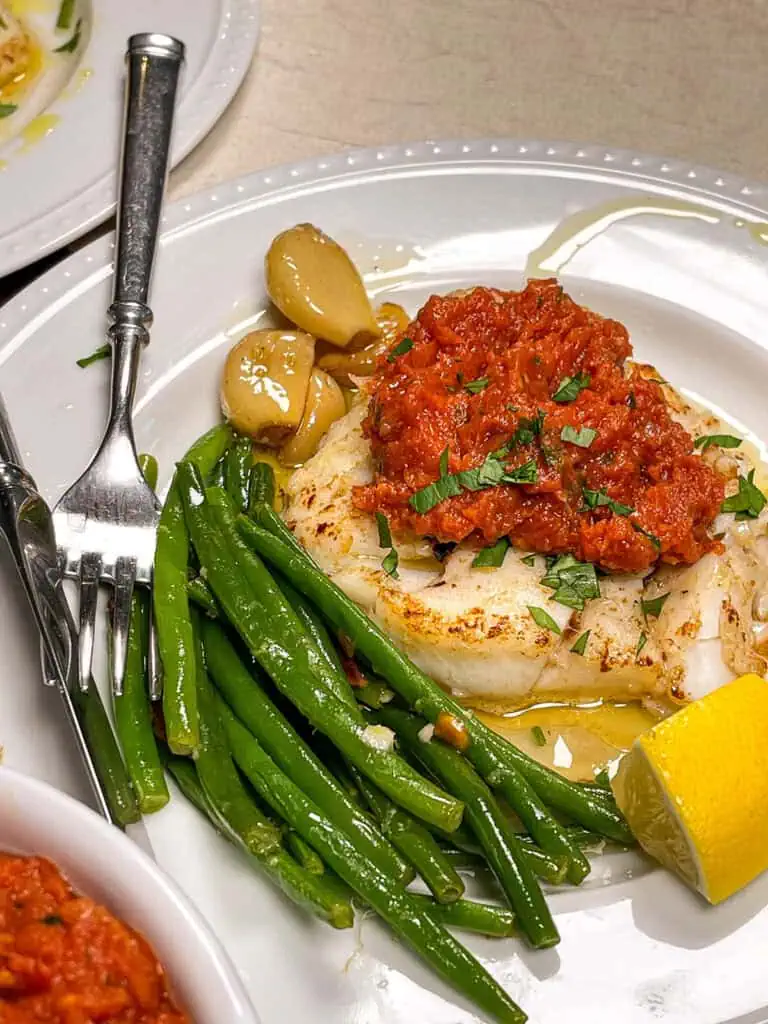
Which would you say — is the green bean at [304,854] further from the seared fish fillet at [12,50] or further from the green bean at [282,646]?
the seared fish fillet at [12,50]

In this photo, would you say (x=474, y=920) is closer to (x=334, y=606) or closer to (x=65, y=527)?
(x=334, y=606)

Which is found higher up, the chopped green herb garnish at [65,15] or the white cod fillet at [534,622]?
the chopped green herb garnish at [65,15]

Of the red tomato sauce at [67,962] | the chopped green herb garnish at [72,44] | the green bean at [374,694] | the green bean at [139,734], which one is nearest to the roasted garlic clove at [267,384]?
the green bean at [139,734]

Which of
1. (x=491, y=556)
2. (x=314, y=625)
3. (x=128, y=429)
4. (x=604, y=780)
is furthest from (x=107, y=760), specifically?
(x=604, y=780)

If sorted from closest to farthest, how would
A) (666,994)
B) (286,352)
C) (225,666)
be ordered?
(666,994)
(225,666)
(286,352)

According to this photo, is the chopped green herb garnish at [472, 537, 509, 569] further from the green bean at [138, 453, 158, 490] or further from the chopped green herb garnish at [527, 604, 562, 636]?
the green bean at [138, 453, 158, 490]

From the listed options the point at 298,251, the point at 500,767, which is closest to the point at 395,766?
the point at 500,767
